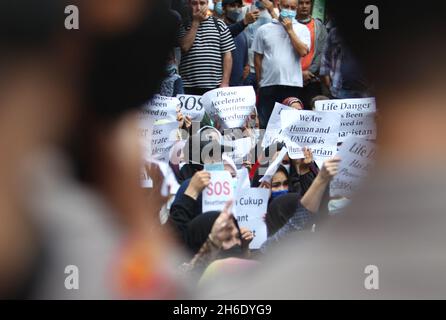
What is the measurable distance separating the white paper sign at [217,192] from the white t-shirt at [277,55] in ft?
1.76

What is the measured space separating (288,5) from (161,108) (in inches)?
33.3

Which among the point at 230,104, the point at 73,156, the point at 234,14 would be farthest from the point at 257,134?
the point at 73,156

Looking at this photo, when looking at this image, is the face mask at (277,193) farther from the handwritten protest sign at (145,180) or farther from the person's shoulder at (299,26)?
the person's shoulder at (299,26)

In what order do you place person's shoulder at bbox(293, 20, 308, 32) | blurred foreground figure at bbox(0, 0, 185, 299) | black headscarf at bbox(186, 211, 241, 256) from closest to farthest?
blurred foreground figure at bbox(0, 0, 185, 299)
black headscarf at bbox(186, 211, 241, 256)
person's shoulder at bbox(293, 20, 308, 32)

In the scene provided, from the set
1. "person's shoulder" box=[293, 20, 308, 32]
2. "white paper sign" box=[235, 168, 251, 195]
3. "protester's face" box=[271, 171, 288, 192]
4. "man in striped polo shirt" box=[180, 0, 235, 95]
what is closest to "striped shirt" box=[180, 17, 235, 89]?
"man in striped polo shirt" box=[180, 0, 235, 95]

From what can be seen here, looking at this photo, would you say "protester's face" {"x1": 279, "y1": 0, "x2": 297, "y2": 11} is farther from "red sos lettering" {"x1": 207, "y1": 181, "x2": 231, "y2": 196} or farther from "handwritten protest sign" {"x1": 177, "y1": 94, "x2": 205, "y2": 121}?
"red sos lettering" {"x1": 207, "y1": 181, "x2": 231, "y2": 196}

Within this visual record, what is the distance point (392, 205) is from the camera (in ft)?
12.3

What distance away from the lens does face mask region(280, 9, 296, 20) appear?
12.5 ft

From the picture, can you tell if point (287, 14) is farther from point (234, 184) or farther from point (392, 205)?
point (392, 205)

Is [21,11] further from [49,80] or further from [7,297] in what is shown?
[7,297]

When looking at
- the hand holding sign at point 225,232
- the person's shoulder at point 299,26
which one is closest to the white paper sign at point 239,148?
the hand holding sign at point 225,232

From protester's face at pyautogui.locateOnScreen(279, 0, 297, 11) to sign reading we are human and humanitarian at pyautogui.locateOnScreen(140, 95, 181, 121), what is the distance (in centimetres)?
73

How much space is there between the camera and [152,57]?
3768mm

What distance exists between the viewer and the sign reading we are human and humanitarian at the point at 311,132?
3863 millimetres
